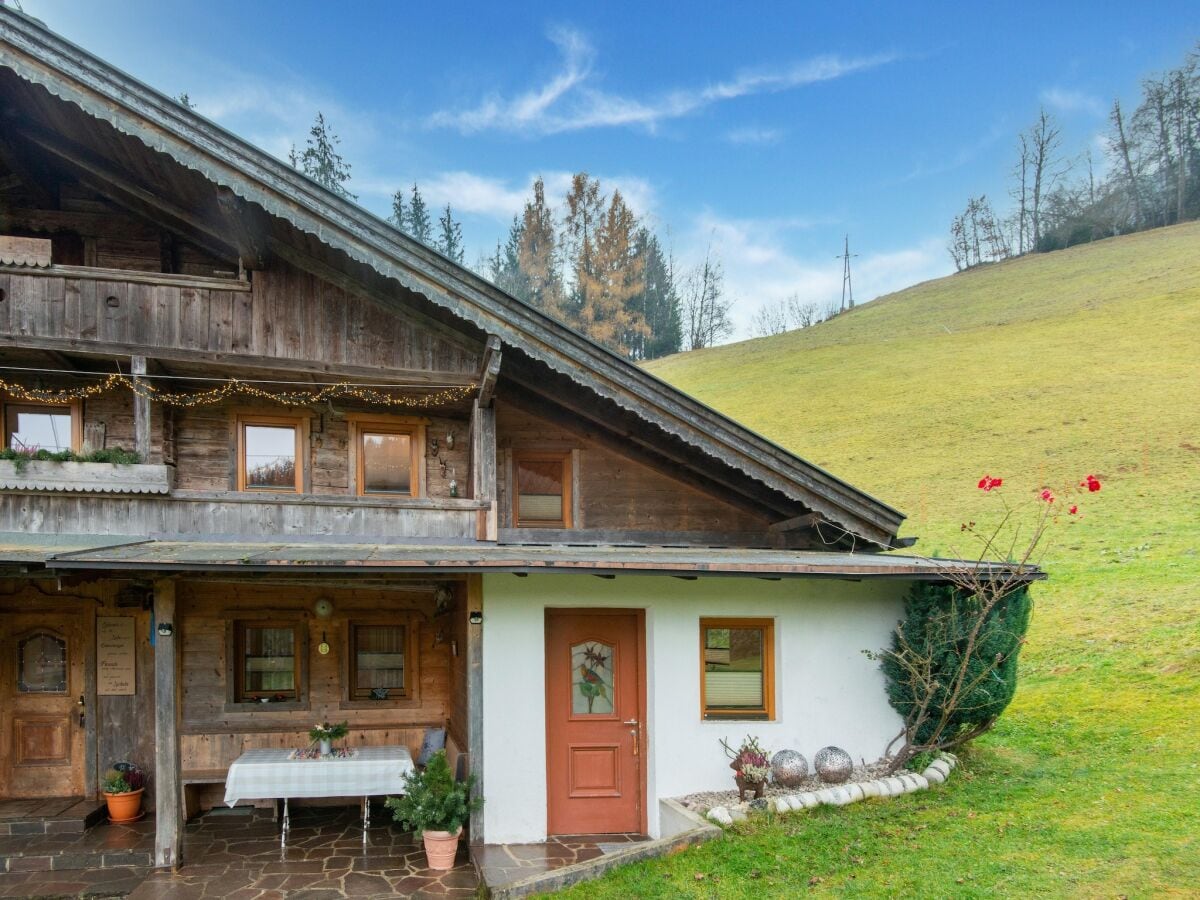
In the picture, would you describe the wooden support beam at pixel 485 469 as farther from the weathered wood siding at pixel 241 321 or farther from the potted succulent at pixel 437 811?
the potted succulent at pixel 437 811

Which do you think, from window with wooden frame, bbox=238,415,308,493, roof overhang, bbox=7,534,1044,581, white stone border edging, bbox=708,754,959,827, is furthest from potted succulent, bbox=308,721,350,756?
white stone border edging, bbox=708,754,959,827

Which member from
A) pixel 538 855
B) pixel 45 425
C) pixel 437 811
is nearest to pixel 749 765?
pixel 538 855

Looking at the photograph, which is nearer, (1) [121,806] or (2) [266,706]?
(1) [121,806]

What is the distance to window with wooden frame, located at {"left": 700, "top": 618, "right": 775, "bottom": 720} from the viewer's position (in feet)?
29.6

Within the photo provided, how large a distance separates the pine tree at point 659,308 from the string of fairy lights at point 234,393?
40104 mm

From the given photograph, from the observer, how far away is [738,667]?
30.0 feet

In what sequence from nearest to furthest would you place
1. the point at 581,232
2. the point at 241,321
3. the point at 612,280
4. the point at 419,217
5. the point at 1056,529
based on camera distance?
the point at 241,321 → the point at 1056,529 → the point at 612,280 → the point at 581,232 → the point at 419,217

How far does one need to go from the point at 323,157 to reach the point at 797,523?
33.4 metres

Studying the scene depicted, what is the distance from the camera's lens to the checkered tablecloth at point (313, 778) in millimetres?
8695

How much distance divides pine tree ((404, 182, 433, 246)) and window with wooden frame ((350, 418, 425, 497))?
38.9m

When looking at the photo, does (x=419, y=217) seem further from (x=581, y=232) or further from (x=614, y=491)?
(x=614, y=491)

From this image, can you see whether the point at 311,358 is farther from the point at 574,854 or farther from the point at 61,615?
the point at 574,854

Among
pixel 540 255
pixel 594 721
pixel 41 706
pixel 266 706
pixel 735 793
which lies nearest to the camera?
pixel 735 793

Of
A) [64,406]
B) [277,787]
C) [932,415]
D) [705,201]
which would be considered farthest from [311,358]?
[705,201]
